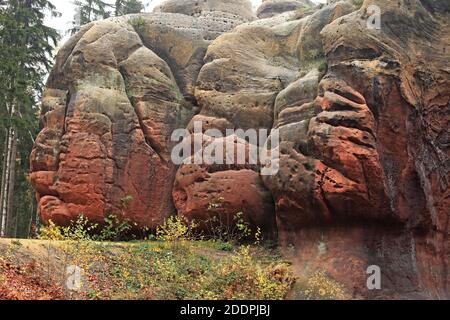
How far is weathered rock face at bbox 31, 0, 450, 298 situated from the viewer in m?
14.1

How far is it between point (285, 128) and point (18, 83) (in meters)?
13.2

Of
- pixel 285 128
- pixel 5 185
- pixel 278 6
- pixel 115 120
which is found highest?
pixel 278 6

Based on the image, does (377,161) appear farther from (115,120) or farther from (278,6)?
(278,6)

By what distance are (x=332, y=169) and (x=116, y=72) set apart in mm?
9306

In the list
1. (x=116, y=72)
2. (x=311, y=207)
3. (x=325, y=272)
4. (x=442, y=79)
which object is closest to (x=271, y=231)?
(x=311, y=207)

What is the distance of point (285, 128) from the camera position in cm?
1606

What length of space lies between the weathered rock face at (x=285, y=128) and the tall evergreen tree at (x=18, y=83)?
360 centimetres

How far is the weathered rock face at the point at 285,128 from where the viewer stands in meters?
14.1

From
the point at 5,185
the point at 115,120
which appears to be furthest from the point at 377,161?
the point at 5,185

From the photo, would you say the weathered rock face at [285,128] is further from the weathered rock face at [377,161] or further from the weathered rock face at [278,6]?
the weathered rock face at [278,6]

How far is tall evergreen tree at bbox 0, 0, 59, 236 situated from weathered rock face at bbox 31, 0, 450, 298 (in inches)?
142

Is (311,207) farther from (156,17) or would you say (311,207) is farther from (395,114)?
(156,17)

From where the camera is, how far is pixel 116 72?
1939 cm

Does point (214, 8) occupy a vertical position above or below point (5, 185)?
above
